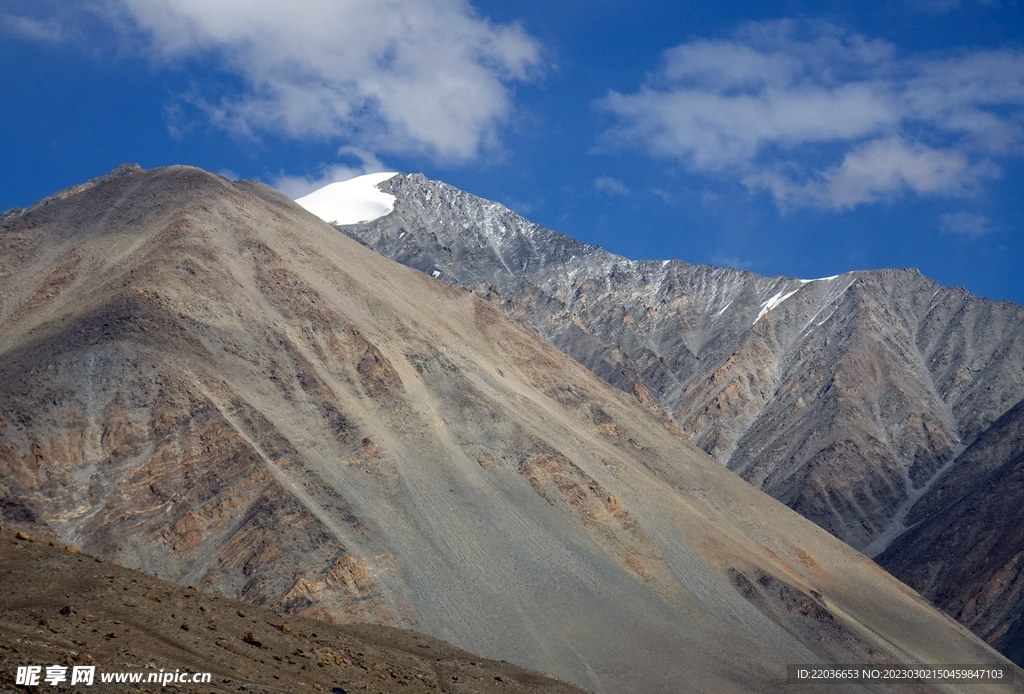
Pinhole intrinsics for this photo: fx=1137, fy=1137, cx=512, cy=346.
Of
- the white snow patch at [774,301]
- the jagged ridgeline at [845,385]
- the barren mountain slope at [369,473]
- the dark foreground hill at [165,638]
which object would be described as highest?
the white snow patch at [774,301]

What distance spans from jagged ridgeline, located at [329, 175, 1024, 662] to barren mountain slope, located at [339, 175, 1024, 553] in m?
0.30

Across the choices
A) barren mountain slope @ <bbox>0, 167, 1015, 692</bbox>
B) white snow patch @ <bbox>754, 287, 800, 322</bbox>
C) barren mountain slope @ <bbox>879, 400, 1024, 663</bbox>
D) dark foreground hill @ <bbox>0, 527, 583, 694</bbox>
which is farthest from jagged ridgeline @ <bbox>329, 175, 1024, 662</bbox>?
dark foreground hill @ <bbox>0, 527, 583, 694</bbox>

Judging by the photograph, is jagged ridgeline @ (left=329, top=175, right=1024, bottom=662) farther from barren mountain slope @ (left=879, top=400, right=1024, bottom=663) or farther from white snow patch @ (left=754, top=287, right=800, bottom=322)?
white snow patch @ (left=754, top=287, right=800, bottom=322)

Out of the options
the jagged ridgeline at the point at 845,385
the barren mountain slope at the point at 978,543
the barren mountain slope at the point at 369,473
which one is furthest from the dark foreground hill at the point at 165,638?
the jagged ridgeline at the point at 845,385

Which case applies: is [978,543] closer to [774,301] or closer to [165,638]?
[774,301]

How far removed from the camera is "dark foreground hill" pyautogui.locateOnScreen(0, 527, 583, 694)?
78.1 ft

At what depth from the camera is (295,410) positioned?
71312mm

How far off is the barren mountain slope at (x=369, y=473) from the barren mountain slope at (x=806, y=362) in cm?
5102

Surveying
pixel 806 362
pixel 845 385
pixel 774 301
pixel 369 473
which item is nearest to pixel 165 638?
pixel 369 473

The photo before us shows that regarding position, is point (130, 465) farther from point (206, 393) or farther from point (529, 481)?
point (529, 481)

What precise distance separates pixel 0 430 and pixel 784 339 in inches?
5541

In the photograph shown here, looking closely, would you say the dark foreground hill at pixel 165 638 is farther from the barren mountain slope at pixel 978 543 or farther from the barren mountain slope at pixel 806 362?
the barren mountain slope at pixel 806 362

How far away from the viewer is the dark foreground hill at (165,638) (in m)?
23.8

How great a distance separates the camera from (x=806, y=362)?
6693 inches
